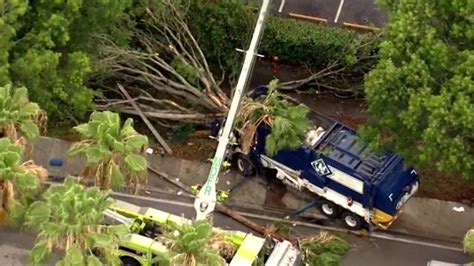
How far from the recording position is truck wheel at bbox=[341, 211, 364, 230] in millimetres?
22219

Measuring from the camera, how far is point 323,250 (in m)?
20.5

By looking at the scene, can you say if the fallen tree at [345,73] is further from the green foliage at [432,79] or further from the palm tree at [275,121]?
the green foliage at [432,79]

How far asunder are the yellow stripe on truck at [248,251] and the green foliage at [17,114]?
5275 millimetres

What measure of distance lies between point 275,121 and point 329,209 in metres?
3.06

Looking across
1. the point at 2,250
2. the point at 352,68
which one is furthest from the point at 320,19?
the point at 2,250

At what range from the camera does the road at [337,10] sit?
2884 centimetres

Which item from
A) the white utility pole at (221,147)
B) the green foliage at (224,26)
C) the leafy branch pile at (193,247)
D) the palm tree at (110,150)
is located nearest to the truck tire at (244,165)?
the white utility pole at (221,147)

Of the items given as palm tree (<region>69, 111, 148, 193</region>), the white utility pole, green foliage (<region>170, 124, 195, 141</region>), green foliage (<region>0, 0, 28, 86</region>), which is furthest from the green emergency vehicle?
green foliage (<region>170, 124, 195, 141</region>)

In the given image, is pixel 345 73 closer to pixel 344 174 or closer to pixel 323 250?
pixel 344 174

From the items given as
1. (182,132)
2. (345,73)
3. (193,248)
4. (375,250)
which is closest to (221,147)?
(193,248)

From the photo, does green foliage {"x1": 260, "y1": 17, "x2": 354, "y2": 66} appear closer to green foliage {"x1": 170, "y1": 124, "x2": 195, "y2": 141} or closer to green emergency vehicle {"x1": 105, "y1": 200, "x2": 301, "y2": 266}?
green foliage {"x1": 170, "y1": 124, "x2": 195, "y2": 141}

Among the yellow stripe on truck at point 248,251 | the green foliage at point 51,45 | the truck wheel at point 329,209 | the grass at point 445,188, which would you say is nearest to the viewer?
the green foliage at point 51,45

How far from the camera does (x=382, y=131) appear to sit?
2031 centimetres

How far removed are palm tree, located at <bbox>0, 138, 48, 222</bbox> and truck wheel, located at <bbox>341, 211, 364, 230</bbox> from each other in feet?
28.8
